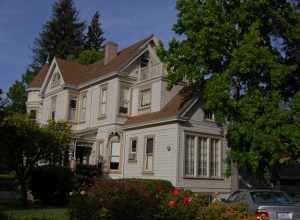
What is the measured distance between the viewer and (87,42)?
263ft

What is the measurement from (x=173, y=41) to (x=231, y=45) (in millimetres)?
3382

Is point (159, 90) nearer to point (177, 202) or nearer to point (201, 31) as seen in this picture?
point (201, 31)

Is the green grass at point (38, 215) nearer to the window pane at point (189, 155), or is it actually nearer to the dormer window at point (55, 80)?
the window pane at point (189, 155)

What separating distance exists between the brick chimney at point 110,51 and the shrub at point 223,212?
24.7 metres

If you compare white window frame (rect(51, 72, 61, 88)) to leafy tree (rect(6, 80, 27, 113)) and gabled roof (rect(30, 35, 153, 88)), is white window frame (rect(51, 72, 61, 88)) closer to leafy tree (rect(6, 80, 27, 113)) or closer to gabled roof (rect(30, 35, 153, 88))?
gabled roof (rect(30, 35, 153, 88))

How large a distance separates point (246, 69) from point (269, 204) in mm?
9058

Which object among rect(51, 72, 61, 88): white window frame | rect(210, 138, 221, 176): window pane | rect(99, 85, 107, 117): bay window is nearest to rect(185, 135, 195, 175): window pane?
rect(210, 138, 221, 176): window pane

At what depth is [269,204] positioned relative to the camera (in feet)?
46.1

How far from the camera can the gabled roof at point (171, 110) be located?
24.9m

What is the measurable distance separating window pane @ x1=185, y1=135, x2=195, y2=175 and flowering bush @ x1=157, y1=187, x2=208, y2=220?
1200cm

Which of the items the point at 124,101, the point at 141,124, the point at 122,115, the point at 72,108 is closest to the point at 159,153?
the point at 141,124

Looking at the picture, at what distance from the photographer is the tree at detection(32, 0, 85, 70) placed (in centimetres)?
7319

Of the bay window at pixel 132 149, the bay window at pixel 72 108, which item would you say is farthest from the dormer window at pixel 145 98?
the bay window at pixel 72 108

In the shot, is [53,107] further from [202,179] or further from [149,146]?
[202,179]
